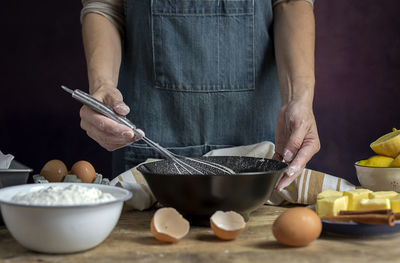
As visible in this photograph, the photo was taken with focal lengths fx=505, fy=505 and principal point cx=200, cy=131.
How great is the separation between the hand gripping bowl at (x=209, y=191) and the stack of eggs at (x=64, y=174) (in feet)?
1.16

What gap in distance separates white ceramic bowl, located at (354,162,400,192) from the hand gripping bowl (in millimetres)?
297

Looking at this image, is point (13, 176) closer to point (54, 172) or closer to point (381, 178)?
point (54, 172)

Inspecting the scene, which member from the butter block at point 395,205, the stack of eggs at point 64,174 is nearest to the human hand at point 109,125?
the stack of eggs at point 64,174

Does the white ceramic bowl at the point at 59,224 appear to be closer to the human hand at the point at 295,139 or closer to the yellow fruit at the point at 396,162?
the human hand at the point at 295,139

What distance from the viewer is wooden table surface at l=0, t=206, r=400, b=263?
763 mm

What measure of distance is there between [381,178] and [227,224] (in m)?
0.45

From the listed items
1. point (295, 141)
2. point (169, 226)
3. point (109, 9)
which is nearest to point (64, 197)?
point (169, 226)

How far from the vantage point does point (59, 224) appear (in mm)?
747

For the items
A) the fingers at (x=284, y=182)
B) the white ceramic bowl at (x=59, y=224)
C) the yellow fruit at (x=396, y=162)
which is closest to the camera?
the white ceramic bowl at (x=59, y=224)

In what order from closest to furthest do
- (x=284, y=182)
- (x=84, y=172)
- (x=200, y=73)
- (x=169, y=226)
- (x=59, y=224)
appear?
(x=59, y=224) → (x=169, y=226) → (x=284, y=182) → (x=84, y=172) → (x=200, y=73)

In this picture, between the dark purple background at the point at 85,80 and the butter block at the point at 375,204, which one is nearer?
the butter block at the point at 375,204

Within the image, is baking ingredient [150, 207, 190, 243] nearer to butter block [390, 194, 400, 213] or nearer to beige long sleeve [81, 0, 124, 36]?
butter block [390, 194, 400, 213]

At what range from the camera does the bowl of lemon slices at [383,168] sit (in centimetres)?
112

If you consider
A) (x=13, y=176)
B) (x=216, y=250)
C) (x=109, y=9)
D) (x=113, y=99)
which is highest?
(x=109, y=9)
